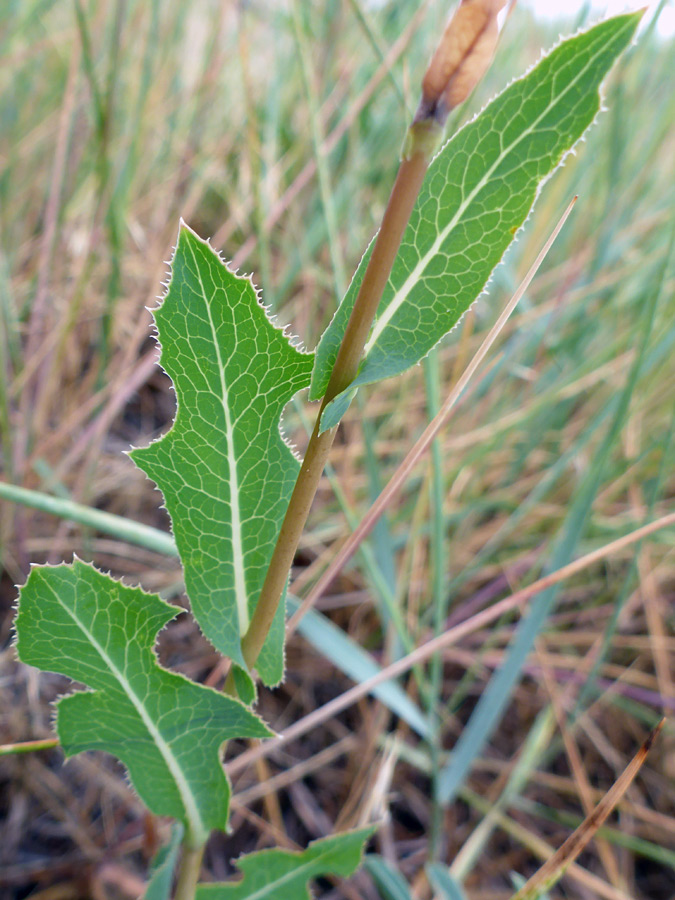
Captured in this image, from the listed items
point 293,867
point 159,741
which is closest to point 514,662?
point 293,867

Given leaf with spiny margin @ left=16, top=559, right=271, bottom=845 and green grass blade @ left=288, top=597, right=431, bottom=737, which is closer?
leaf with spiny margin @ left=16, top=559, right=271, bottom=845

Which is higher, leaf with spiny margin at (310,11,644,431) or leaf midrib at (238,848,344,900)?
leaf with spiny margin at (310,11,644,431)

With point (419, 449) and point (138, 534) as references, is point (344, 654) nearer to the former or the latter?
point (138, 534)

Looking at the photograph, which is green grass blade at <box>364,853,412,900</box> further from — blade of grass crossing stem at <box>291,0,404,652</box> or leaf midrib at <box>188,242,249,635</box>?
leaf midrib at <box>188,242,249,635</box>

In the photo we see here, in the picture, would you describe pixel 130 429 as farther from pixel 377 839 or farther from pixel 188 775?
pixel 188 775

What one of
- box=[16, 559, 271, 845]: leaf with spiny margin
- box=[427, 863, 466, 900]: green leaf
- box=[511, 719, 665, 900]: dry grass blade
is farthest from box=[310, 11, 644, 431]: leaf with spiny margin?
box=[427, 863, 466, 900]: green leaf

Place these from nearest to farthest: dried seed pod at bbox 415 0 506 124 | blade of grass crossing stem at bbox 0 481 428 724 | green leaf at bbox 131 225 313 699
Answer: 1. dried seed pod at bbox 415 0 506 124
2. green leaf at bbox 131 225 313 699
3. blade of grass crossing stem at bbox 0 481 428 724

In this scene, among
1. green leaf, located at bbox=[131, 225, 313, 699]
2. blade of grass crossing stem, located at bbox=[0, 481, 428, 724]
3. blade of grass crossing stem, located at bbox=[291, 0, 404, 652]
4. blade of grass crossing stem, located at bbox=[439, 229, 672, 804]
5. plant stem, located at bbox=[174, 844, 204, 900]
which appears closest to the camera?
green leaf, located at bbox=[131, 225, 313, 699]
